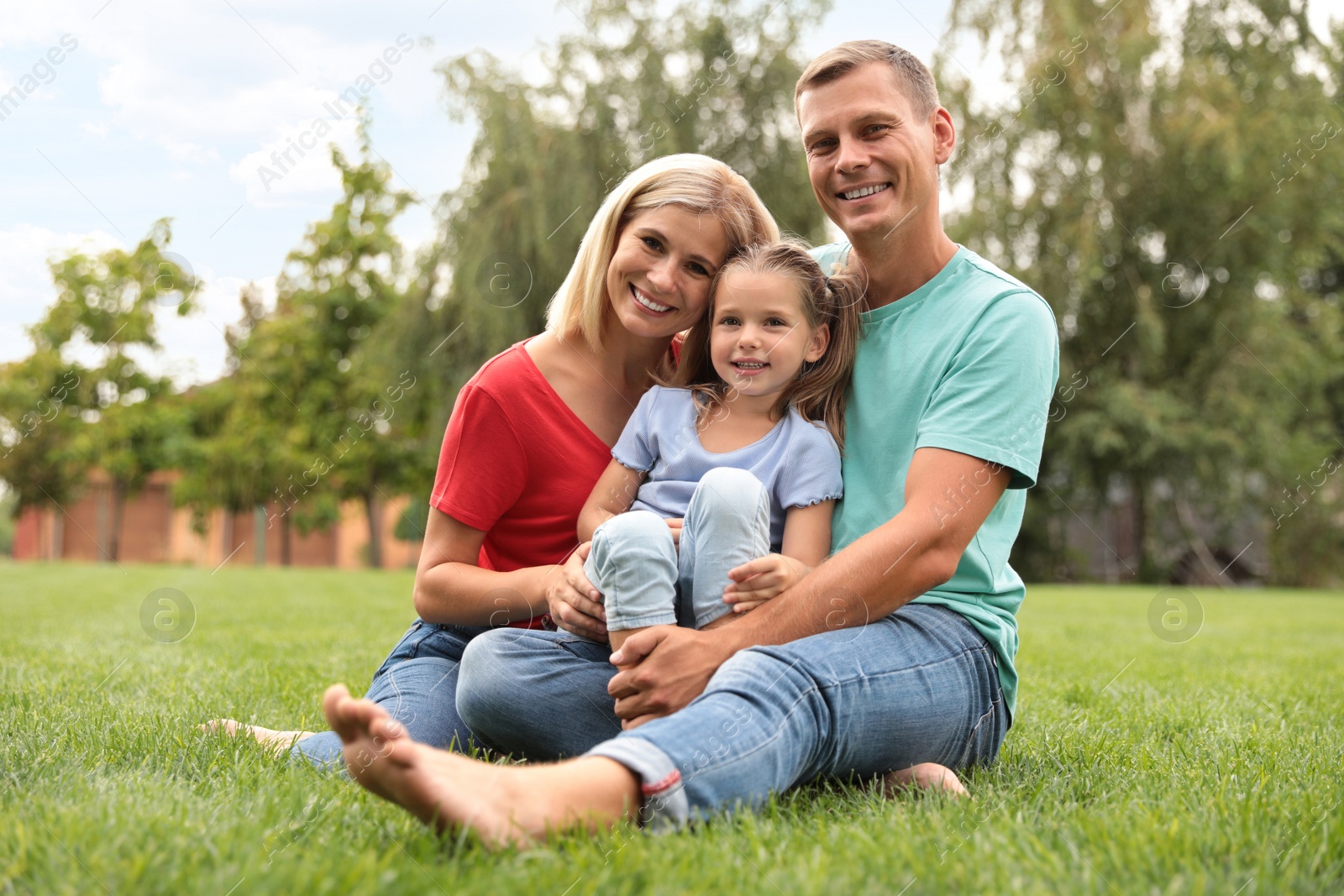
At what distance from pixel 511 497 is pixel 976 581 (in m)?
1.13

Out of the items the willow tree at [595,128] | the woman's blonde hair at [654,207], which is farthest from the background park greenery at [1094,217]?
the woman's blonde hair at [654,207]

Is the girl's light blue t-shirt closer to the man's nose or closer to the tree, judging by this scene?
the man's nose

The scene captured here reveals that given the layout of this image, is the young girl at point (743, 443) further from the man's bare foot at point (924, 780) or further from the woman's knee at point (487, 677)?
the man's bare foot at point (924, 780)

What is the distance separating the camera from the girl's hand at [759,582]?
2.09 meters

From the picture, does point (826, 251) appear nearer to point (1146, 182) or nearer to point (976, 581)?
point (976, 581)

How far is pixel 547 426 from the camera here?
8.80ft

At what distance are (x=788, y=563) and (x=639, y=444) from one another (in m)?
0.61

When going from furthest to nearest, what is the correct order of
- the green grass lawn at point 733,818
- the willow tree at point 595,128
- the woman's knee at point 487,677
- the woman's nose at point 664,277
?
the willow tree at point 595,128
the woman's nose at point 664,277
the woman's knee at point 487,677
the green grass lawn at point 733,818

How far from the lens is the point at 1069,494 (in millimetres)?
16047

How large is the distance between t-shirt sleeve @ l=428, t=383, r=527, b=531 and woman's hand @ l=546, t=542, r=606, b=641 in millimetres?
370

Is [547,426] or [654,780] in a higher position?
[547,426]

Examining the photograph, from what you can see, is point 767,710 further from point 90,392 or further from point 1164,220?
point 90,392

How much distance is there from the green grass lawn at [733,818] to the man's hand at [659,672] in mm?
272

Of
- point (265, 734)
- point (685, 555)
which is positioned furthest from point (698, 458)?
point (265, 734)
